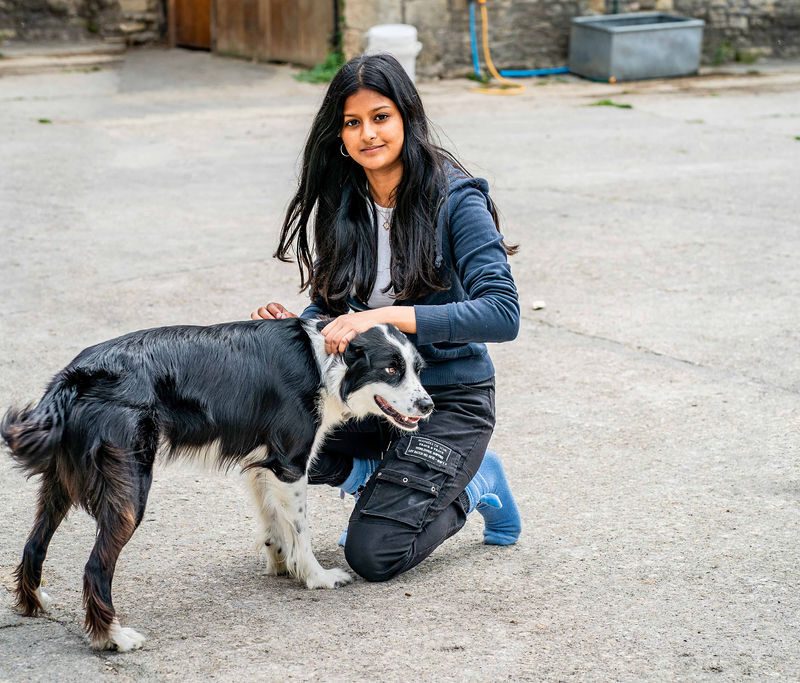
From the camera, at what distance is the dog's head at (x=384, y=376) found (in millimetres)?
3199

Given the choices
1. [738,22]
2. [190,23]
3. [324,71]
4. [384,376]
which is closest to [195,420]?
[384,376]

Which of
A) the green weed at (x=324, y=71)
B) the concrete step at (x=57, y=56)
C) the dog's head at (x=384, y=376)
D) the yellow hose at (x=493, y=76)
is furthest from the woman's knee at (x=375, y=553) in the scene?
the concrete step at (x=57, y=56)

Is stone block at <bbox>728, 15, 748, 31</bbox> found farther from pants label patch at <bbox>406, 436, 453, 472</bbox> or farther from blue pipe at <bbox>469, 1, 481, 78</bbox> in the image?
pants label patch at <bbox>406, 436, 453, 472</bbox>

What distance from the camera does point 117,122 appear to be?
1090 centimetres

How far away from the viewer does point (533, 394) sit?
5008 mm

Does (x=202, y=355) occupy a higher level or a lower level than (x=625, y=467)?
higher

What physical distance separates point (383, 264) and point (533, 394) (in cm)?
155

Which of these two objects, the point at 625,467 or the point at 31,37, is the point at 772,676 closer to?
the point at 625,467

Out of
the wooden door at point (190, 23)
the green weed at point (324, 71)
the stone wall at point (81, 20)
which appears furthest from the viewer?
the stone wall at point (81, 20)

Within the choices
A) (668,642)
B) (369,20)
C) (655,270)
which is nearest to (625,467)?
(668,642)

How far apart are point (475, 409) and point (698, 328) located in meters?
2.52

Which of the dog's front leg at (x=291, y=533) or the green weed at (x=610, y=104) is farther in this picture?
the green weed at (x=610, y=104)

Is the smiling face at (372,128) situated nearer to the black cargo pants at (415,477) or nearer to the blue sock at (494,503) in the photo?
the black cargo pants at (415,477)

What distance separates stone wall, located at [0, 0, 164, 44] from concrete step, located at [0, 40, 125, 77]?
0.64ft
